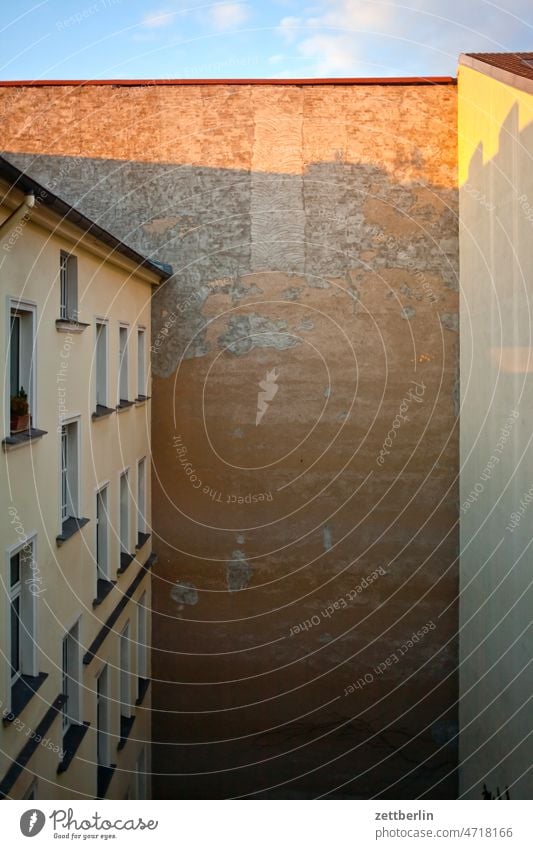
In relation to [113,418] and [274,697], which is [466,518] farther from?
[113,418]

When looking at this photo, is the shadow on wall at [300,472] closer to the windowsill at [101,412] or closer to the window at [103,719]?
the window at [103,719]

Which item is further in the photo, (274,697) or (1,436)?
(274,697)

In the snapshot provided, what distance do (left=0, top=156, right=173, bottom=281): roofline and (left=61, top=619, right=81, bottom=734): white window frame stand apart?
4624 mm

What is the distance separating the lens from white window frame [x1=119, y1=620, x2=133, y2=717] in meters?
12.8

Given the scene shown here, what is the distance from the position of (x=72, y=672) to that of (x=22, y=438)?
3822 mm

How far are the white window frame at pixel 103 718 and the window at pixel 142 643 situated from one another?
7.85ft

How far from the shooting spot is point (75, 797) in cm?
979

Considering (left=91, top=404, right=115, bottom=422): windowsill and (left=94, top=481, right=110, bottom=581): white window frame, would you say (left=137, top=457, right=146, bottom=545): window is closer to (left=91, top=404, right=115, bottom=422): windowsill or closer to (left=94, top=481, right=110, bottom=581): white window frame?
(left=94, top=481, right=110, bottom=581): white window frame

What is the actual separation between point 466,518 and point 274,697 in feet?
15.5

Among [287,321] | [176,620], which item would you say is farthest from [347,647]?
[287,321]

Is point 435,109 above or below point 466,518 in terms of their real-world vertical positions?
above

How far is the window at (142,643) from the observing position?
14336 mm

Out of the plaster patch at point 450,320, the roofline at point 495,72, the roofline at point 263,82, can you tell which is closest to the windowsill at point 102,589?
the plaster patch at point 450,320

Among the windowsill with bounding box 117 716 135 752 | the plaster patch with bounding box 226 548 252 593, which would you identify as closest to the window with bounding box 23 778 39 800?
the windowsill with bounding box 117 716 135 752
